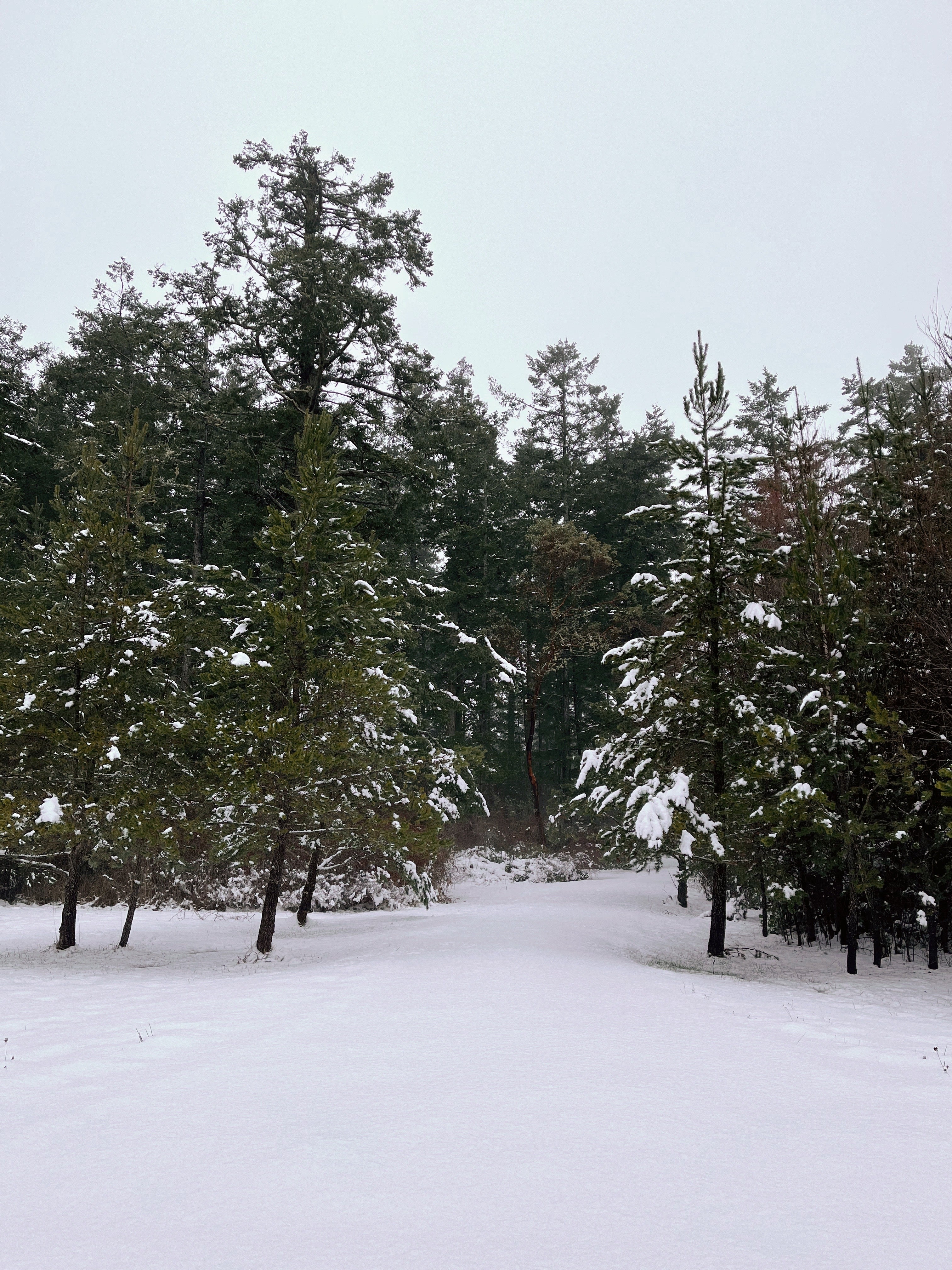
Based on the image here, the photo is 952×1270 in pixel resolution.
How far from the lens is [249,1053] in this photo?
4.88 metres

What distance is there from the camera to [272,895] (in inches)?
416

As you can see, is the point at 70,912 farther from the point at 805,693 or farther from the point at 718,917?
the point at 805,693

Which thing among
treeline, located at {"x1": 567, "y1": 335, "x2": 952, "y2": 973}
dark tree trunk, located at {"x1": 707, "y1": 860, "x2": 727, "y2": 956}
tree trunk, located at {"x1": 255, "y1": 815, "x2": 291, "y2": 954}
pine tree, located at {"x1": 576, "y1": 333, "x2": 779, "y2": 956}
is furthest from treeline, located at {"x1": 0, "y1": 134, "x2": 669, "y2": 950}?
dark tree trunk, located at {"x1": 707, "y1": 860, "x2": 727, "y2": 956}

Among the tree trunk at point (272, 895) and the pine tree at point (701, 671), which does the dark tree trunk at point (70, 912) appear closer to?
the tree trunk at point (272, 895)

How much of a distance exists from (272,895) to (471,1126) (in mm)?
7654

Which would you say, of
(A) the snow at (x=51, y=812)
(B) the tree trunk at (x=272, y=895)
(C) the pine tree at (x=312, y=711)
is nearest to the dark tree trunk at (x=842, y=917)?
(C) the pine tree at (x=312, y=711)

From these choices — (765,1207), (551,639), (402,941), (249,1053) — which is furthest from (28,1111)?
(551,639)

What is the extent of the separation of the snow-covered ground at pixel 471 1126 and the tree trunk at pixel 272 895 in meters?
2.56

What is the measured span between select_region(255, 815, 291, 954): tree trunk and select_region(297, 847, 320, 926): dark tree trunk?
3.67 meters

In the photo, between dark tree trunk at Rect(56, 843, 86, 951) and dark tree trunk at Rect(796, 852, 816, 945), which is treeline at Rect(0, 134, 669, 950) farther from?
dark tree trunk at Rect(796, 852, 816, 945)

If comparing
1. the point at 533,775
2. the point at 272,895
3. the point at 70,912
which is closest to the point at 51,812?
the point at 70,912

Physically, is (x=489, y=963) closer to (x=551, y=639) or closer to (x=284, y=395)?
(x=284, y=395)

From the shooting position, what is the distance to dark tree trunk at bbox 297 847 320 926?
567 inches

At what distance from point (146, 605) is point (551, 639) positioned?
20026mm
